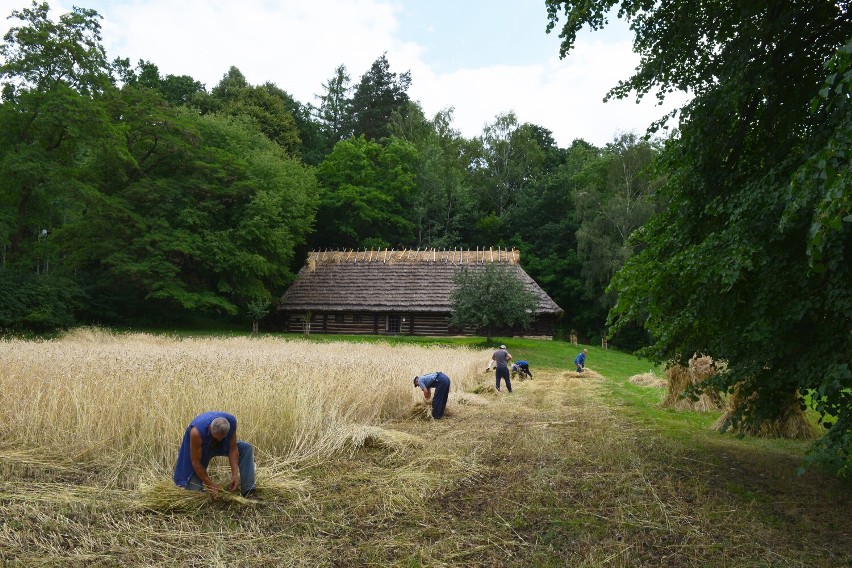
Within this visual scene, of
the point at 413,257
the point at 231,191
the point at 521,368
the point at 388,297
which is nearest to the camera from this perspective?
the point at 521,368

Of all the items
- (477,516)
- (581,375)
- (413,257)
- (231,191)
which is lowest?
(581,375)

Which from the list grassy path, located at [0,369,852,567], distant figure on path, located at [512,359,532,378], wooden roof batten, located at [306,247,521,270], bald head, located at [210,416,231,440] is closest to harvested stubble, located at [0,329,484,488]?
grassy path, located at [0,369,852,567]

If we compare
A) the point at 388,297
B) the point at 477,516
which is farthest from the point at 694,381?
the point at 388,297

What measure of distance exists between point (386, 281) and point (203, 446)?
3097cm

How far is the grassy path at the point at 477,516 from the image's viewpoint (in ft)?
15.5

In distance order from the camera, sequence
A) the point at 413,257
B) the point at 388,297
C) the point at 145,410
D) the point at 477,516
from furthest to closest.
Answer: the point at 413,257 → the point at 388,297 → the point at 145,410 → the point at 477,516

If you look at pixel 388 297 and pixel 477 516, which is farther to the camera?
pixel 388 297

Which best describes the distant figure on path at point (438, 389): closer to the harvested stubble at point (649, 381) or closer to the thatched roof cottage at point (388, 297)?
the harvested stubble at point (649, 381)

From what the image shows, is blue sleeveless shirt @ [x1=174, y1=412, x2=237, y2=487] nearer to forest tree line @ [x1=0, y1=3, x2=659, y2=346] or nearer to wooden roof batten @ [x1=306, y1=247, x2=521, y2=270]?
forest tree line @ [x1=0, y1=3, x2=659, y2=346]

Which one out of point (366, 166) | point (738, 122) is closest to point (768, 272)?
point (738, 122)

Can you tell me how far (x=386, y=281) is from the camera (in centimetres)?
3662

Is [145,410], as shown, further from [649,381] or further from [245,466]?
[649,381]

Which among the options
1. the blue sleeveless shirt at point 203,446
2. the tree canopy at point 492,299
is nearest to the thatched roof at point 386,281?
the tree canopy at point 492,299

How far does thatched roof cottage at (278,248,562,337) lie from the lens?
115 ft
